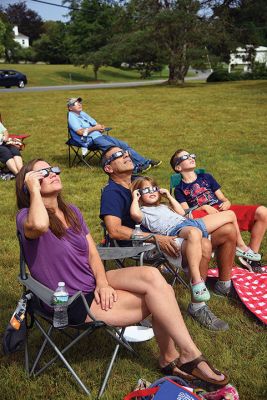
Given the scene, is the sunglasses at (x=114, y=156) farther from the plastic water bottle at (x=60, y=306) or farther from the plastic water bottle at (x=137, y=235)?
the plastic water bottle at (x=60, y=306)

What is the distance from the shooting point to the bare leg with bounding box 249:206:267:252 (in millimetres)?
4359

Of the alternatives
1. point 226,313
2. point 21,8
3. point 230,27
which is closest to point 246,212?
point 226,313

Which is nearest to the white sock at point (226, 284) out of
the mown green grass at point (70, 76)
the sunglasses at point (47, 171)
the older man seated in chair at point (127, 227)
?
the older man seated in chair at point (127, 227)

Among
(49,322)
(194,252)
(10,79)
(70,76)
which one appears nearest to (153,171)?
(194,252)

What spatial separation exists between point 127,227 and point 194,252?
0.60 m

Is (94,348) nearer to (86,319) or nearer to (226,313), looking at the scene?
(86,319)

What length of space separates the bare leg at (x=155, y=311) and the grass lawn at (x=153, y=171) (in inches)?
12.2

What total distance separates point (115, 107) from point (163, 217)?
13.5m

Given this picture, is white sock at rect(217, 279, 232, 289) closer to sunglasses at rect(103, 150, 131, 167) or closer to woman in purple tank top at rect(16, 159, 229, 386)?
woman in purple tank top at rect(16, 159, 229, 386)

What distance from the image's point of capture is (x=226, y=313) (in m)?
3.61

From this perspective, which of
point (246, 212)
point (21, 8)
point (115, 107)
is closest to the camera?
point (246, 212)

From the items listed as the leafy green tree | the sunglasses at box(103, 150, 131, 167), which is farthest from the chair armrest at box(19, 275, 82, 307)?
the leafy green tree

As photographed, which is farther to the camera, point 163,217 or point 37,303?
point 163,217

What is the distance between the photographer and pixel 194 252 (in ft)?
11.1
